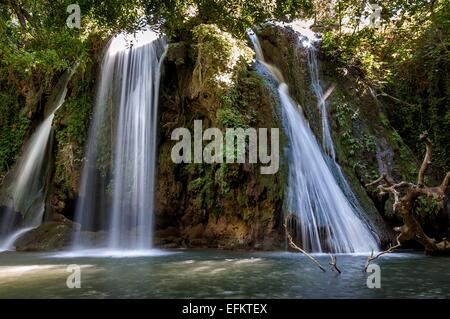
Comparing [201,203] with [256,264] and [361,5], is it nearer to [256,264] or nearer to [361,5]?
[256,264]

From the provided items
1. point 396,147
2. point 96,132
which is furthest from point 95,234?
point 396,147

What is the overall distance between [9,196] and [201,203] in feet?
21.7

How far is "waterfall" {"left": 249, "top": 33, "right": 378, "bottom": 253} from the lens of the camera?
9.55 m

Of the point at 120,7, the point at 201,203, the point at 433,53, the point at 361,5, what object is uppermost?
the point at 361,5

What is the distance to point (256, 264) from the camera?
299 inches

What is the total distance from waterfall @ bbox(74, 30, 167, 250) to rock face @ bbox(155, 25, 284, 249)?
375mm

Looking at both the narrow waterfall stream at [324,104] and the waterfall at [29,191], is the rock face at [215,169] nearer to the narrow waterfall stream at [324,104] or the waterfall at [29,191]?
the narrow waterfall stream at [324,104]

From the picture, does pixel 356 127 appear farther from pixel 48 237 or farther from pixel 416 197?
pixel 48 237

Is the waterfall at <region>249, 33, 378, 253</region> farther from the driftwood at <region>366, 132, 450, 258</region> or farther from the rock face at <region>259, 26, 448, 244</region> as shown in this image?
the driftwood at <region>366, 132, 450, 258</region>

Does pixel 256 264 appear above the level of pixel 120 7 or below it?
below

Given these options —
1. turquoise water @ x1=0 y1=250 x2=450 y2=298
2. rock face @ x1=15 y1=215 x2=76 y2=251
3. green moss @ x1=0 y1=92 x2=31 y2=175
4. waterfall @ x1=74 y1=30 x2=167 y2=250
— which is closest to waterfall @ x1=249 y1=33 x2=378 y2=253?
turquoise water @ x1=0 y1=250 x2=450 y2=298

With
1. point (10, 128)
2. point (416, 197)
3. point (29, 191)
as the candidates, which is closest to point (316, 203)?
point (416, 197)

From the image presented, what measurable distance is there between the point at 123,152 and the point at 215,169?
295 centimetres

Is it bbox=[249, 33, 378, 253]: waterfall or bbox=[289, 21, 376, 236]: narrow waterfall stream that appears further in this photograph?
bbox=[289, 21, 376, 236]: narrow waterfall stream
